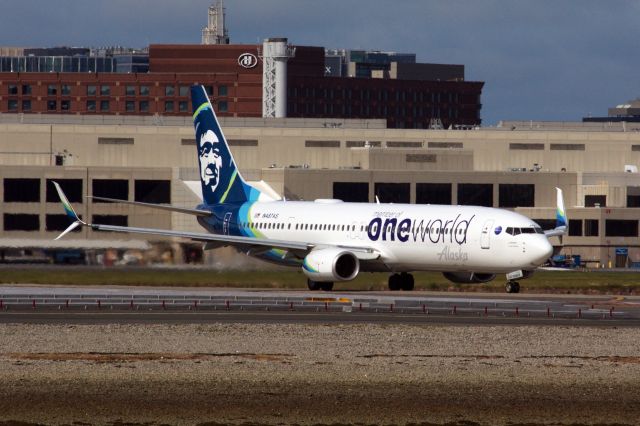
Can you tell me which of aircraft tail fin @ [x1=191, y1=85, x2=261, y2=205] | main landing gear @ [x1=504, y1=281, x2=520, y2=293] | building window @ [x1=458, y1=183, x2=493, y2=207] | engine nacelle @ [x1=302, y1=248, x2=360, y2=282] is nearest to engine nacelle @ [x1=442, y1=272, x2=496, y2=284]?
main landing gear @ [x1=504, y1=281, x2=520, y2=293]

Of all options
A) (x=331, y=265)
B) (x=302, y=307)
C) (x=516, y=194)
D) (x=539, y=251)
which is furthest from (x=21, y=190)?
(x=302, y=307)

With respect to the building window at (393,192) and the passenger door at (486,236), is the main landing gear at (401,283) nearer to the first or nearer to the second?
the passenger door at (486,236)

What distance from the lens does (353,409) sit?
3909 cm

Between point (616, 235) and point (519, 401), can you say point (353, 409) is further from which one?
point (616, 235)

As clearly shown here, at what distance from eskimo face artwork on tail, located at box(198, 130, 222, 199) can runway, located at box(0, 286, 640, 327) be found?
50.9ft

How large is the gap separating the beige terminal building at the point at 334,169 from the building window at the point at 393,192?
0.12 m

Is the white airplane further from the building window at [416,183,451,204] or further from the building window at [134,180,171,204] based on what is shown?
the building window at [416,183,451,204]

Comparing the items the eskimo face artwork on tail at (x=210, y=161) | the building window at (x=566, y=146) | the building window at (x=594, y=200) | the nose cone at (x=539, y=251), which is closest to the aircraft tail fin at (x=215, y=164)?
the eskimo face artwork on tail at (x=210, y=161)

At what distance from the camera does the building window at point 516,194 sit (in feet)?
460

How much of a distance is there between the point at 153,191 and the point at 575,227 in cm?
3539

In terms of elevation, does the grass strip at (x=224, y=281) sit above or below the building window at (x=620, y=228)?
below

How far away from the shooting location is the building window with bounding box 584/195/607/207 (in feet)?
464

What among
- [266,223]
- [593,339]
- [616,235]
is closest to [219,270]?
[266,223]

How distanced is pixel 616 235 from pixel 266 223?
5794cm
